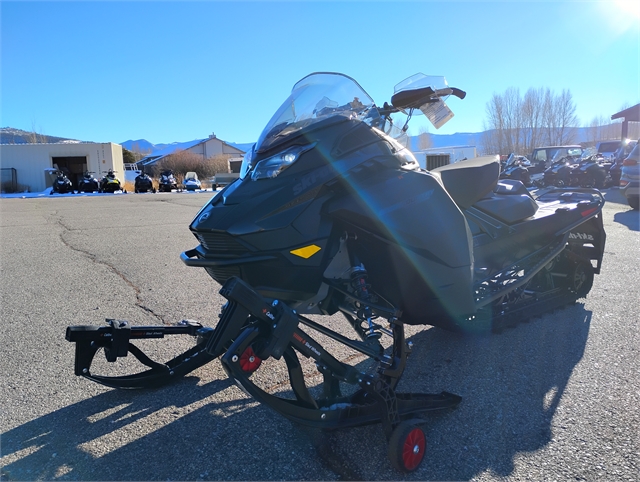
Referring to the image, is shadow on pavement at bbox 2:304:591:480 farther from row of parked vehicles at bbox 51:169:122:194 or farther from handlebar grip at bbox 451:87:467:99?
row of parked vehicles at bbox 51:169:122:194

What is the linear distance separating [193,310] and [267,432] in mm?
2179

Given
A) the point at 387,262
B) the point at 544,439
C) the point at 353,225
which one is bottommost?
the point at 544,439

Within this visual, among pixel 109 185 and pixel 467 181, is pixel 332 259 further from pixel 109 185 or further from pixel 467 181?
pixel 109 185

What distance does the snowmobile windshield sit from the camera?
9.02 feet

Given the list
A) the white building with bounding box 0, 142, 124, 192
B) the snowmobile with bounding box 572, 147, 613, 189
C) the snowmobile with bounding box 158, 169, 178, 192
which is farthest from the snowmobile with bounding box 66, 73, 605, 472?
the white building with bounding box 0, 142, 124, 192

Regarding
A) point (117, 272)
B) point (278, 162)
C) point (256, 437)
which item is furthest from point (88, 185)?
point (256, 437)

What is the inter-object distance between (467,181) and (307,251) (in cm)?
165

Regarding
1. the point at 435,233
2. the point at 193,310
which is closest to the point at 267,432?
the point at 435,233

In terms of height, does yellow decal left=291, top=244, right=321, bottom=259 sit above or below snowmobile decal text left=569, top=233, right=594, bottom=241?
above

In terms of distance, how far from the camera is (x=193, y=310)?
4.61 m

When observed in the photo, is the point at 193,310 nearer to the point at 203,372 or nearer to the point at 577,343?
the point at 203,372

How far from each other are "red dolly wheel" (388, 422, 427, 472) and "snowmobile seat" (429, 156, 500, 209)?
1732 millimetres

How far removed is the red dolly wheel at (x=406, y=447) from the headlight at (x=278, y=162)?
4.61 feet

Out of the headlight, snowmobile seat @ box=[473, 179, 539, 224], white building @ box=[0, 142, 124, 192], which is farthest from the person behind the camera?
white building @ box=[0, 142, 124, 192]
